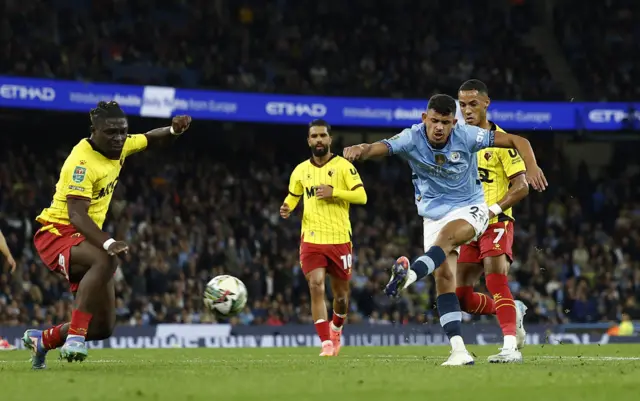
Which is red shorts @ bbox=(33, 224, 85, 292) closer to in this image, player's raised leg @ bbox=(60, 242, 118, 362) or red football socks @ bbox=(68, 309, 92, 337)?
player's raised leg @ bbox=(60, 242, 118, 362)

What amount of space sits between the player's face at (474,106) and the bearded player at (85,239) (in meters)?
3.16

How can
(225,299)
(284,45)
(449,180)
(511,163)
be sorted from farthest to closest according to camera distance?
1. (284,45)
2. (225,299)
3. (511,163)
4. (449,180)

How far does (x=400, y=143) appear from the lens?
361 inches

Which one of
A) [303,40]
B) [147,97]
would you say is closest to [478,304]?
[147,97]

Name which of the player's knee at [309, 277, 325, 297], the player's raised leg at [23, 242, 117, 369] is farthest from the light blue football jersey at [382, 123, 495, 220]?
the player's knee at [309, 277, 325, 297]

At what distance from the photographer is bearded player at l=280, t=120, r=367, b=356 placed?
12992mm

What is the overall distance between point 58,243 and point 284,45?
2034cm

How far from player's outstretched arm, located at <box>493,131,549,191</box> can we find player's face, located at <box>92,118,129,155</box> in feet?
10.0

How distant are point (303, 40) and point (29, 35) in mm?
7239

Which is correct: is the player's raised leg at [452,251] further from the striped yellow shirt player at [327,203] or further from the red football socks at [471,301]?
the striped yellow shirt player at [327,203]

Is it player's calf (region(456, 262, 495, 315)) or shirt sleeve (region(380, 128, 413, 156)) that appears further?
player's calf (region(456, 262, 495, 315))

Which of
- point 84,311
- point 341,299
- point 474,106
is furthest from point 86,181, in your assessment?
point 341,299

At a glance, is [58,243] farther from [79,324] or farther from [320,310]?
[320,310]

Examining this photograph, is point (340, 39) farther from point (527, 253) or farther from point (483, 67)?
point (527, 253)
